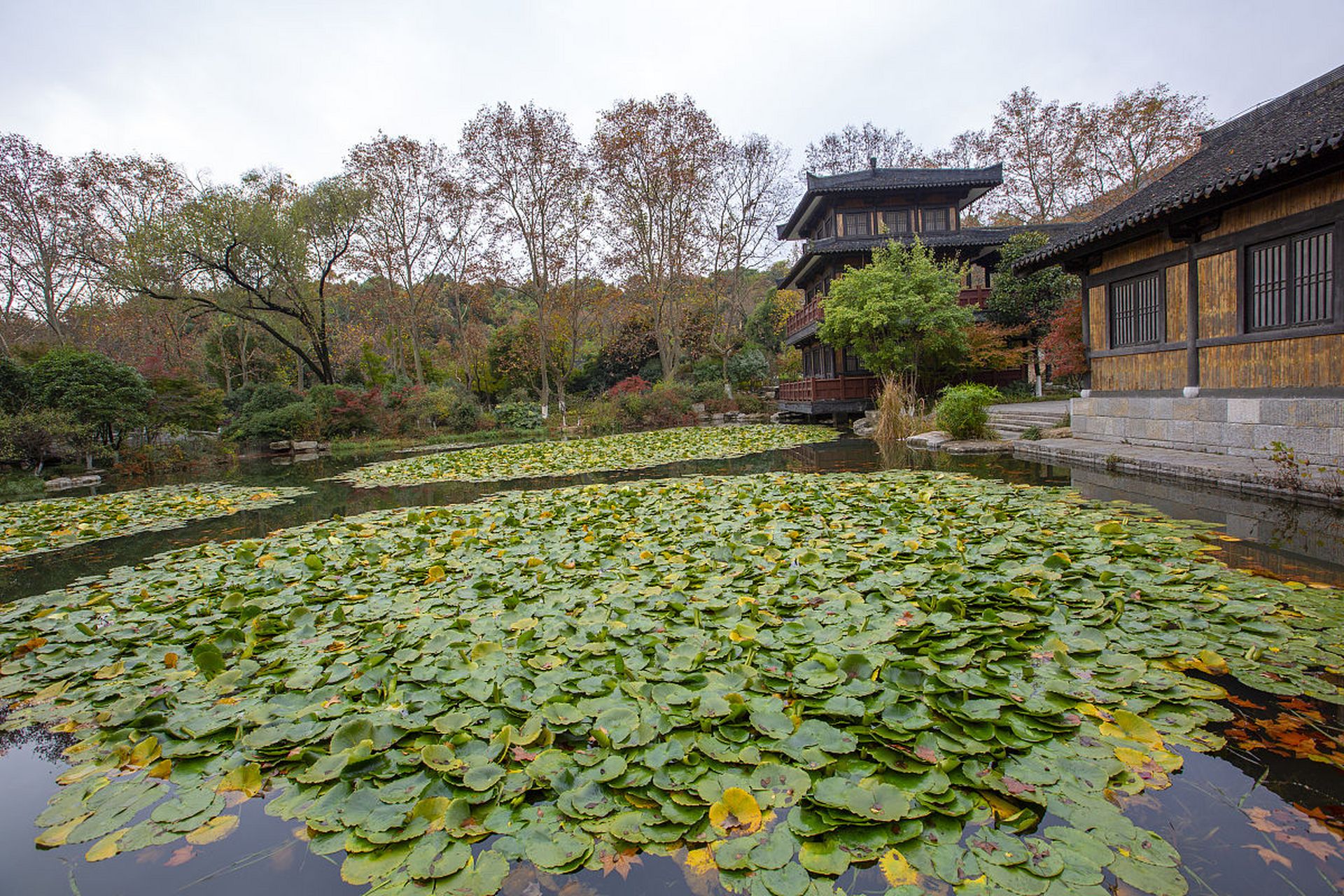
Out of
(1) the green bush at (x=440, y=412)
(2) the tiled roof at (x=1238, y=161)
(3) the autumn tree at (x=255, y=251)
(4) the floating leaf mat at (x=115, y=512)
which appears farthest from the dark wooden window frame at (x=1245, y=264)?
(3) the autumn tree at (x=255, y=251)

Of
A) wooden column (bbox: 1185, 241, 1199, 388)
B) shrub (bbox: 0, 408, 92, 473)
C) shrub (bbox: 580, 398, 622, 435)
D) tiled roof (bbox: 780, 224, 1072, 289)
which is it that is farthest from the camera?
tiled roof (bbox: 780, 224, 1072, 289)

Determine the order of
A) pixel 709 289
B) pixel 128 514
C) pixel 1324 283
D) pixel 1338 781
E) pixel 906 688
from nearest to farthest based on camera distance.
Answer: pixel 1338 781, pixel 906 688, pixel 1324 283, pixel 128 514, pixel 709 289

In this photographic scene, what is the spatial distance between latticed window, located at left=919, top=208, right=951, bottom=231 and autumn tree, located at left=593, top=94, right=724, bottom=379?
6872 mm

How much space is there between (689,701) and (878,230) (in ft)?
67.7

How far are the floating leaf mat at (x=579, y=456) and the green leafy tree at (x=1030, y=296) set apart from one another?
6.84 metres

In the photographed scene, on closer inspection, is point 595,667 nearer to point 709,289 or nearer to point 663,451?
point 663,451

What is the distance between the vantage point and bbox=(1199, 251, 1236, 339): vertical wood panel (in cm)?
712

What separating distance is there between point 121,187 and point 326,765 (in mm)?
24564

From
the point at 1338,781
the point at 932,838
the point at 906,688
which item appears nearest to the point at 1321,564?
the point at 1338,781

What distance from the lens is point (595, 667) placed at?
102 inches

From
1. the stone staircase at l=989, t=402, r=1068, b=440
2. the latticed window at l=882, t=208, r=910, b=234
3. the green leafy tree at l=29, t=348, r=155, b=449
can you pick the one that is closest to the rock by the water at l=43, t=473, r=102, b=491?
the green leafy tree at l=29, t=348, r=155, b=449

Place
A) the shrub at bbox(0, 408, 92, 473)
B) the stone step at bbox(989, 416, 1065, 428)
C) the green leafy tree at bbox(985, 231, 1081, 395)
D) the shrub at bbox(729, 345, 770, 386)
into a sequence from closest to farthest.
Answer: the stone step at bbox(989, 416, 1065, 428) → the shrub at bbox(0, 408, 92, 473) → the green leafy tree at bbox(985, 231, 1081, 395) → the shrub at bbox(729, 345, 770, 386)

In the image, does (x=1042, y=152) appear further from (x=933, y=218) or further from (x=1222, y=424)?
(x=1222, y=424)

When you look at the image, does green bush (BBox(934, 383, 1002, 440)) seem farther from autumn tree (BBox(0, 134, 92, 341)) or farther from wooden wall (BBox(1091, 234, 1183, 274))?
autumn tree (BBox(0, 134, 92, 341))
